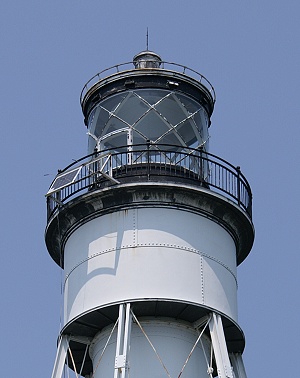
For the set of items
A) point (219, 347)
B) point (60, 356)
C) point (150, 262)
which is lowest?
point (219, 347)

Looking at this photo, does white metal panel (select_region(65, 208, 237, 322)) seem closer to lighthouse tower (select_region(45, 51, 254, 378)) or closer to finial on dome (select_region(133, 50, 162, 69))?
lighthouse tower (select_region(45, 51, 254, 378))

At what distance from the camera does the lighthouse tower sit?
136ft

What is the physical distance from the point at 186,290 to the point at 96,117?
681 centimetres

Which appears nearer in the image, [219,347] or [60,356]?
[219,347]

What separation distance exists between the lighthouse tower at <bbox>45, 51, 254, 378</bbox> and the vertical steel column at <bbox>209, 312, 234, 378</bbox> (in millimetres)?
26

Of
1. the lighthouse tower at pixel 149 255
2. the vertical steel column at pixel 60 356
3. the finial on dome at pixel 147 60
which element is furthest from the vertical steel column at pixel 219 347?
the finial on dome at pixel 147 60

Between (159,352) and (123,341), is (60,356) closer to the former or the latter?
(123,341)

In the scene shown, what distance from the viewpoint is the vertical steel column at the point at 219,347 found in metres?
41.0

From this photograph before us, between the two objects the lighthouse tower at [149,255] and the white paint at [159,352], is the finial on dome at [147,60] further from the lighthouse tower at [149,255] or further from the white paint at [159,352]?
the white paint at [159,352]

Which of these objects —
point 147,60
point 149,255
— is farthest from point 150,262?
point 147,60


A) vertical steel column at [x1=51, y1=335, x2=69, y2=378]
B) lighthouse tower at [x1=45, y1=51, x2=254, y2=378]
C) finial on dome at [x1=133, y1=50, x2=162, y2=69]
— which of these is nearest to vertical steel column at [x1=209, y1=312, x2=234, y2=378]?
lighthouse tower at [x1=45, y1=51, x2=254, y2=378]

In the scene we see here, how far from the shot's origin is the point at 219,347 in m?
41.3

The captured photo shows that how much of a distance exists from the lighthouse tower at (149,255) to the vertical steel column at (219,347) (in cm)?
3

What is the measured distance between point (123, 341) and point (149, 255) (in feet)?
7.82
